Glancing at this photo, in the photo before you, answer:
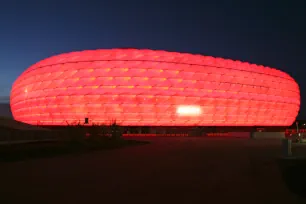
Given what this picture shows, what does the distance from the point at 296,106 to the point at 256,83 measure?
14.5m

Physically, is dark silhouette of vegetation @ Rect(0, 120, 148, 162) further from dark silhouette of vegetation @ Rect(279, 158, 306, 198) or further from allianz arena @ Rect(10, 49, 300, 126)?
allianz arena @ Rect(10, 49, 300, 126)

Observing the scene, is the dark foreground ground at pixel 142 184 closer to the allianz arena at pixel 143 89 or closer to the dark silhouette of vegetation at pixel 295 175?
the dark silhouette of vegetation at pixel 295 175

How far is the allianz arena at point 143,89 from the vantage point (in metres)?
54.0

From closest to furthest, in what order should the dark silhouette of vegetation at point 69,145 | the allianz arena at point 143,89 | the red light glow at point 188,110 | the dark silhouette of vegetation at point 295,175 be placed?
the dark silhouette of vegetation at point 295,175
the dark silhouette of vegetation at point 69,145
the allianz arena at point 143,89
the red light glow at point 188,110

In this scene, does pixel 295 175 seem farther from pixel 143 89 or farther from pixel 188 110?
pixel 188 110

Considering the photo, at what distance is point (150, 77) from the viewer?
5434 centimetres

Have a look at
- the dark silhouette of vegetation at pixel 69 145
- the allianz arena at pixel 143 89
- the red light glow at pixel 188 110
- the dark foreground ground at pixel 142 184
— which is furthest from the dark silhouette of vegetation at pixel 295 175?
the red light glow at pixel 188 110

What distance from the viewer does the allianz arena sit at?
54000mm

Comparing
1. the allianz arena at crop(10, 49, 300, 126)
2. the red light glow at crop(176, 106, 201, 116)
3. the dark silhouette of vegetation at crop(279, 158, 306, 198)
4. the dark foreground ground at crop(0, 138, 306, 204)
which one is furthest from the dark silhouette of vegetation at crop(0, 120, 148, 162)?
the red light glow at crop(176, 106, 201, 116)

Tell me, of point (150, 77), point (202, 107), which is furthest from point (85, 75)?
point (202, 107)

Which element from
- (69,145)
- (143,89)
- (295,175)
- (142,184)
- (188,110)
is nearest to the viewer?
(142,184)

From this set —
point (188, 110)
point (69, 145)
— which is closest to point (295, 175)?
point (69, 145)

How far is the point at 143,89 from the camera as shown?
2121 inches

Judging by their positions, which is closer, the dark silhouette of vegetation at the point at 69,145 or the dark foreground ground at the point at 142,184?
the dark foreground ground at the point at 142,184
